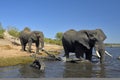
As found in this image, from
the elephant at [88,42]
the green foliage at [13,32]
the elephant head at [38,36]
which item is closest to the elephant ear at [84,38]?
the elephant at [88,42]

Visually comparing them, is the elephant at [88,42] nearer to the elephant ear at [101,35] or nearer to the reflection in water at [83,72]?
the elephant ear at [101,35]

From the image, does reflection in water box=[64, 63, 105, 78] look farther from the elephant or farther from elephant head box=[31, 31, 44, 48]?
elephant head box=[31, 31, 44, 48]

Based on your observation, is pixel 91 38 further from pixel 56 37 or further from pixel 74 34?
pixel 56 37

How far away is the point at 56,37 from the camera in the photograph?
16088 cm

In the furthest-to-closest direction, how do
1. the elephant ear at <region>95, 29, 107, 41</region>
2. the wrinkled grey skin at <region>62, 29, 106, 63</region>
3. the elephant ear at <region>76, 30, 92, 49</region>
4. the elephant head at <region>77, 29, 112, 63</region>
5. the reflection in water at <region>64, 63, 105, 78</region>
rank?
the elephant ear at <region>76, 30, 92, 49</region> → the elephant ear at <region>95, 29, 107, 41</region> → the wrinkled grey skin at <region>62, 29, 106, 63</region> → the elephant head at <region>77, 29, 112, 63</region> → the reflection in water at <region>64, 63, 105, 78</region>

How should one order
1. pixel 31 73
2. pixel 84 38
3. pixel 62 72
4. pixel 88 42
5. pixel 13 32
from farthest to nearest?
pixel 13 32 < pixel 84 38 < pixel 88 42 < pixel 62 72 < pixel 31 73

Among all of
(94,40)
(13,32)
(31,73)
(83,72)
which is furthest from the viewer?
(13,32)

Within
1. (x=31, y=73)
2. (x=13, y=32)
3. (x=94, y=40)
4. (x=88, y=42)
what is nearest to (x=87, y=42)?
(x=88, y=42)

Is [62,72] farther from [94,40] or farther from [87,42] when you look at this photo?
[87,42]

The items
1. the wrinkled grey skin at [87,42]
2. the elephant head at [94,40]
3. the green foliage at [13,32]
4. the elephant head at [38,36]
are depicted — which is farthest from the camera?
the green foliage at [13,32]

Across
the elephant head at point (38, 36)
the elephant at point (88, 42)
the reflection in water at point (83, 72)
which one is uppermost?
the elephant head at point (38, 36)

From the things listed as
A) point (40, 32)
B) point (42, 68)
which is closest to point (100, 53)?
point (42, 68)

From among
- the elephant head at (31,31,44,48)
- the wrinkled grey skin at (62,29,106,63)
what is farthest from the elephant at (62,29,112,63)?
the elephant head at (31,31,44,48)

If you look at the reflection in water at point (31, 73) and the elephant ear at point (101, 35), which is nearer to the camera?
the reflection in water at point (31, 73)
